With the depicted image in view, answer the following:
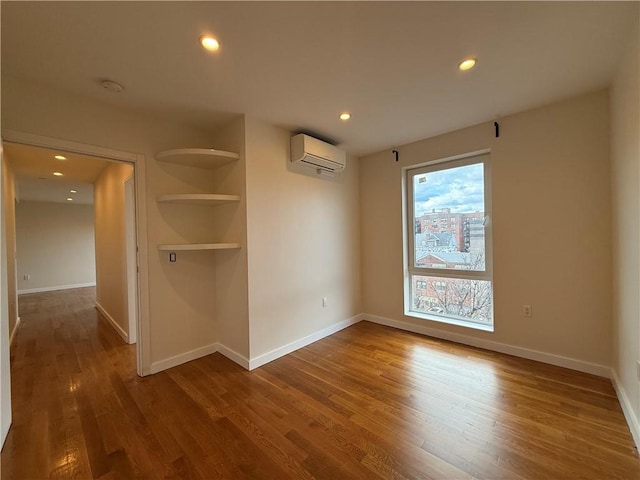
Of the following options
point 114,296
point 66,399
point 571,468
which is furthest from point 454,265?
point 114,296

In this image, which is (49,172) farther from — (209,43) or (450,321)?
(450,321)

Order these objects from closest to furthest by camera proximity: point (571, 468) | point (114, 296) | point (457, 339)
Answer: point (571, 468), point (457, 339), point (114, 296)

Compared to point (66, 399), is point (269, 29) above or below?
above

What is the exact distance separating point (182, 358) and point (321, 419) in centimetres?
165

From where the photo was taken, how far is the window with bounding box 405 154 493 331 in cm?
297

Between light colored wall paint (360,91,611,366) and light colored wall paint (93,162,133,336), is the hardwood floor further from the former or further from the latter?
light colored wall paint (93,162,133,336)

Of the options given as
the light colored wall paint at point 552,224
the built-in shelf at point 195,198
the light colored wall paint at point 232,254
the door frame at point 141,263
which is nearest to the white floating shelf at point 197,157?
Result: the light colored wall paint at point 232,254

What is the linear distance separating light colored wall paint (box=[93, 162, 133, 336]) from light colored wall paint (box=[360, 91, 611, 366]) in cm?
400

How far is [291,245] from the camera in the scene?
9.72 ft

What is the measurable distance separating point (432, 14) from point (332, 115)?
1268 mm

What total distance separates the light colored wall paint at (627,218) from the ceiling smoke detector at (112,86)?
10.9 feet

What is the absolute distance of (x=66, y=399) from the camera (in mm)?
2086

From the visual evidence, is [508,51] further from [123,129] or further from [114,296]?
[114,296]

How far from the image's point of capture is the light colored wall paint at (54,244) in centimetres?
664
